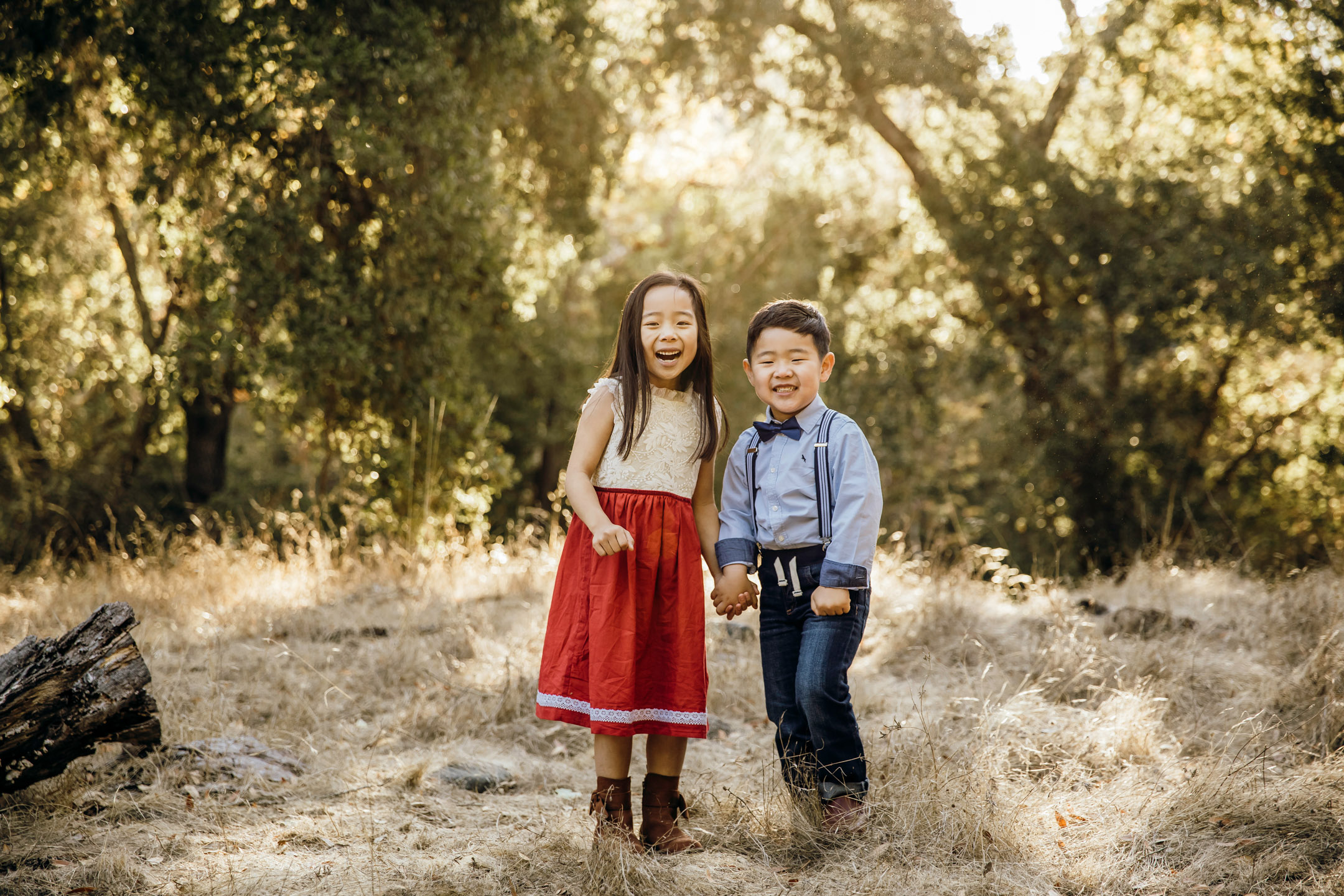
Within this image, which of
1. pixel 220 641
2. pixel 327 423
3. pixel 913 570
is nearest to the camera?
pixel 220 641

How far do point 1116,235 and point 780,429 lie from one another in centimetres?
932

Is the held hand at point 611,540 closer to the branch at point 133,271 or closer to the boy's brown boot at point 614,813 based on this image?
the boy's brown boot at point 614,813

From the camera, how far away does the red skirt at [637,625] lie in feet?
9.09

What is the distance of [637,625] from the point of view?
9.19 ft

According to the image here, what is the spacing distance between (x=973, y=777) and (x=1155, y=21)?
11392mm

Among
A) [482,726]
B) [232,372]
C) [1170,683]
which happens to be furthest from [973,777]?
[232,372]

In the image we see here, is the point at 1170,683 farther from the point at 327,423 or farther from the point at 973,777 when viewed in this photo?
the point at 327,423

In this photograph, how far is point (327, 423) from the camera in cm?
821

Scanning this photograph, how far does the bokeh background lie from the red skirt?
3072 mm

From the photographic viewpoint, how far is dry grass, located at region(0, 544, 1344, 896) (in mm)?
2639


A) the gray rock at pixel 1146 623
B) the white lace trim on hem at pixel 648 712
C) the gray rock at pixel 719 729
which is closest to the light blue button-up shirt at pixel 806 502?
the white lace trim on hem at pixel 648 712

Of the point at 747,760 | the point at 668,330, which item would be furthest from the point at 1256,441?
the point at 668,330

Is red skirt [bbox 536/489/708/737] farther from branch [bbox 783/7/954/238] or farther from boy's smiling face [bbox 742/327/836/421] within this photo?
branch [bbox 783/7/954/238]

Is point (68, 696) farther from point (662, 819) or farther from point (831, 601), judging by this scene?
Result: point (831, 601)
